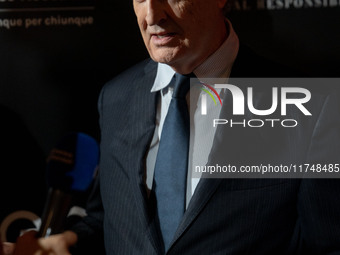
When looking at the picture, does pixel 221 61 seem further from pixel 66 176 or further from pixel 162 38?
pixel 66 176

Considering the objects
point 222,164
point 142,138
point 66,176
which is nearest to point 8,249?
point 66,176

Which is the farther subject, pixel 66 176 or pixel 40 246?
pixel 66 176

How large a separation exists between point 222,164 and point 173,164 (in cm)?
12

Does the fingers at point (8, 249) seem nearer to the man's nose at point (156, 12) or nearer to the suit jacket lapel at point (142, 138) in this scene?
the suit jacket lapel at point (142, 138)

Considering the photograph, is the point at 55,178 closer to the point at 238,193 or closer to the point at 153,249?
the point at 153,249

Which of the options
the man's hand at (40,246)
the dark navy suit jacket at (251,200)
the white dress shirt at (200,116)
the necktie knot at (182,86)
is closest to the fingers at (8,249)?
the man's hand at (40,246)

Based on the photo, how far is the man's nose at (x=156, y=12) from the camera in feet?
3.52

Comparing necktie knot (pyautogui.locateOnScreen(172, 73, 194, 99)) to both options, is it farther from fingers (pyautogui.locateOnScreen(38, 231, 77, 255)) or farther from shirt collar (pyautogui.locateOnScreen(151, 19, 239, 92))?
fingers (pyautogui.locateOnScreen(38, 231, 77, 255))

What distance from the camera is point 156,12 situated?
42.2 inches

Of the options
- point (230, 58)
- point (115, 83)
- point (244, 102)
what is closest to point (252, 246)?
point (244, 102)

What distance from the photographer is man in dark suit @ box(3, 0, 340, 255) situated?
109cm

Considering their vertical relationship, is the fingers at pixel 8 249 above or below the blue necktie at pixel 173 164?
below

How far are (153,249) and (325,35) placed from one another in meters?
0.77

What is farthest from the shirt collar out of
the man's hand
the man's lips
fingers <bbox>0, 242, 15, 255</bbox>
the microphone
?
fingers <bbox>0, 242, 15, 255</bbox>
